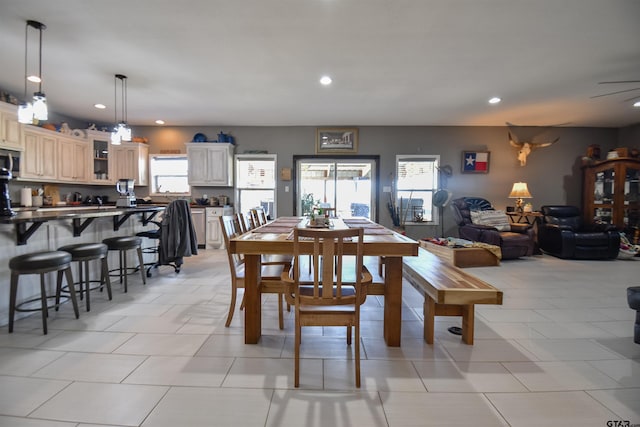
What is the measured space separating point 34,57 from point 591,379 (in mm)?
5827

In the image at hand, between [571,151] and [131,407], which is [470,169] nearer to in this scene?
[571,151]

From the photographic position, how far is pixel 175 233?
3770 millimetres

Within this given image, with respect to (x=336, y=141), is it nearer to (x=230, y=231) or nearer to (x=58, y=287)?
(x=230, y=231)

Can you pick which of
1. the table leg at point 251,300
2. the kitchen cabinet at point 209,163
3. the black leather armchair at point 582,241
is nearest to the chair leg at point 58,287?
the table leg at point 251,300

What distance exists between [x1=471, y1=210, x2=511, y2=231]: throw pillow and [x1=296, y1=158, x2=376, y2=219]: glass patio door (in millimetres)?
2083

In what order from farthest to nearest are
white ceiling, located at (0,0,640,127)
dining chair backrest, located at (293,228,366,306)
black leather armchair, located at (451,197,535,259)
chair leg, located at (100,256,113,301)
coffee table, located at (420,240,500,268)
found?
black leather armchair, located at (451,197,535,259), coffee table, located at (420,240,500,268), chair leg, located at (100,256,113,301), white ceiling, located at (0,0,640,127), dining chair backrest, located at (293,228,366,306)

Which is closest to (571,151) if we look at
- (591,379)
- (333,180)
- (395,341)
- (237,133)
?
(333,180)

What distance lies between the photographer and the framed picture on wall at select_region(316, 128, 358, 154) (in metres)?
6.35

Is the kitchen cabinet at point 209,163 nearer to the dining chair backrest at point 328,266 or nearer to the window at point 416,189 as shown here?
the window at point 416,189

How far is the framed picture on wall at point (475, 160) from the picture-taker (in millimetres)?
6273

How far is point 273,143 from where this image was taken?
6434 mm

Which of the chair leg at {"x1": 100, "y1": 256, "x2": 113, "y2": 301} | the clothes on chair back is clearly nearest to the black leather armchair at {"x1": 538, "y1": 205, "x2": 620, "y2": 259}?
the clothes on chair back

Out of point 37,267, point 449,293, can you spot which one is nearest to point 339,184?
point 449,293

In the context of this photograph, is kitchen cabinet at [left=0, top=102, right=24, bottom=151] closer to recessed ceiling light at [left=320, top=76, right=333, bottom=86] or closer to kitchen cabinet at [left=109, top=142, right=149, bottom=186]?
kitchen cabinet at [left=109, top=142, right=149, bottom=186]
